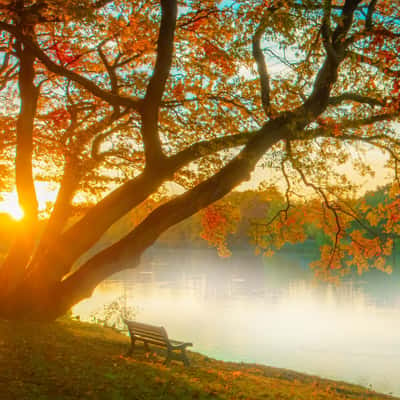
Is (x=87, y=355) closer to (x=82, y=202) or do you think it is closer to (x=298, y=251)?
(x=82, y=202)

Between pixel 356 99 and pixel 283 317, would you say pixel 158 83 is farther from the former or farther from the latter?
pixel 283 317

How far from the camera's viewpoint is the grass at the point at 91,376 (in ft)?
22.6

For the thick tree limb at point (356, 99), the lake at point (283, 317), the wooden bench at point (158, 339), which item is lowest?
the lake at point (283, 317)

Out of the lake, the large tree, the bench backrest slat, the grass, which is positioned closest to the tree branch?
the large tree

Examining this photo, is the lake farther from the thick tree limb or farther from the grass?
the thick tree limb

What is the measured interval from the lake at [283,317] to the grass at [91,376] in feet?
24.1

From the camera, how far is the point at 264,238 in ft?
47.0

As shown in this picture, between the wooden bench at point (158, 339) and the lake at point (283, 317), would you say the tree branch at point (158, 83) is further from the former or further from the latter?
the lake at point (283, 317)

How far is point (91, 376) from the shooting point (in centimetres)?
766

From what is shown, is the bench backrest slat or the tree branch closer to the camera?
the tree branch

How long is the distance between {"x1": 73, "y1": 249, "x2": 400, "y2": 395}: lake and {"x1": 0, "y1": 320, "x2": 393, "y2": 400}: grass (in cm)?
735

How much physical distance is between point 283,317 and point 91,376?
2235 centimetres

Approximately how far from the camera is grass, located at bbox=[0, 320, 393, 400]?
6.88 metres

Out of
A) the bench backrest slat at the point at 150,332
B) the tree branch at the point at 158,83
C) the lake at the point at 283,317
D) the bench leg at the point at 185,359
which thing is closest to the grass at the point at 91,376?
the bench leg at the point at 185,359
